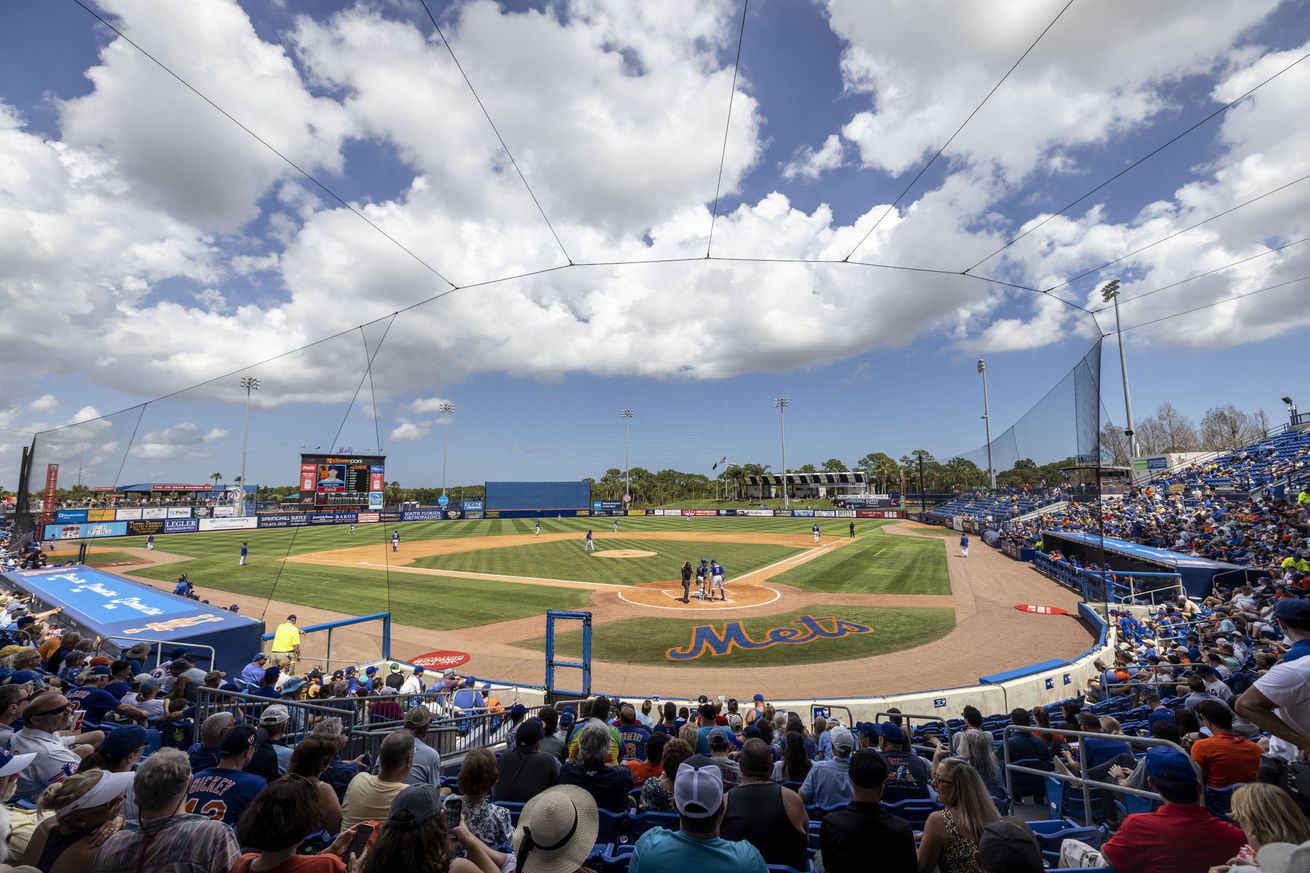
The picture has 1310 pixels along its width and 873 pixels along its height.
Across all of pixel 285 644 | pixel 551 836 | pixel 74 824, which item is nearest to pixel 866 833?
pixel 551 836

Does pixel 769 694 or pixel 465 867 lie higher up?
pixel 465 867

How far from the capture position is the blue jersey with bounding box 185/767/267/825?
349cm

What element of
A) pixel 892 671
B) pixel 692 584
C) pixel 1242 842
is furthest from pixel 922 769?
pixel 692 584

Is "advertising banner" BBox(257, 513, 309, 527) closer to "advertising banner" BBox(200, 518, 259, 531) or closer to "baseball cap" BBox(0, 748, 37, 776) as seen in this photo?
"advertising banner" BBox(200, 518, 259, 531)

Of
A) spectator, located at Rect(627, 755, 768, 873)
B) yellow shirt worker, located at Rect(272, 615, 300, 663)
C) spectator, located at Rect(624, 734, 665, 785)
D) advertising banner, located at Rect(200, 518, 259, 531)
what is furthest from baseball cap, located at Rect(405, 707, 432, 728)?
advertising banner, located at Rect(200, 518, 259, 531)

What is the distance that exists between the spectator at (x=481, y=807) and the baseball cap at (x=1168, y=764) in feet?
11.9

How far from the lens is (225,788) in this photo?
3.51 metres

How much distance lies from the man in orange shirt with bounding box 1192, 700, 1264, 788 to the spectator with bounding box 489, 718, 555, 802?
16.1ft

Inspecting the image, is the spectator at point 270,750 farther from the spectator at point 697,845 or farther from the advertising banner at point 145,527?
the advertising banner at point 145,527

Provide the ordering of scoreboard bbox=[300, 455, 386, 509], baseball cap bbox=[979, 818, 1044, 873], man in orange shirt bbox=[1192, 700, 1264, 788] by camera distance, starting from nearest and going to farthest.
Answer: baseball cap bbox=[979, 818, 1044, 873], man in orange shirt bbox=[1192, 700, 1264, 788], scoreboard bbox=[300, 455, 386, 509]

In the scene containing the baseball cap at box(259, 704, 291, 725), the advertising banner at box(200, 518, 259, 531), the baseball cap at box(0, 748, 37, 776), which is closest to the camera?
the baseball cap at box(0, 748, 37, 776)

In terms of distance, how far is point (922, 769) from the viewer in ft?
16.8

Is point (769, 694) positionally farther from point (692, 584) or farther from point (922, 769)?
point (692, 584)

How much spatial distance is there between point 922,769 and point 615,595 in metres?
18.0
